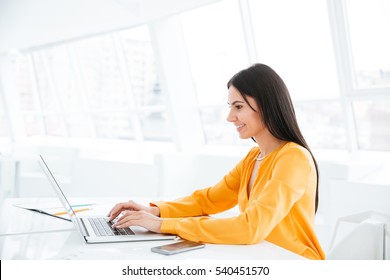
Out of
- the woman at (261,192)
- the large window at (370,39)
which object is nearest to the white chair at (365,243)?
the woman at (261,192)

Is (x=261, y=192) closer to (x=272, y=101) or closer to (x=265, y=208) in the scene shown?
(x=265, y=208)

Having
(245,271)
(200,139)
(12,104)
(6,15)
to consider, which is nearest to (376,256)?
(245,271)

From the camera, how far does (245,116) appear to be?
67.1 inches

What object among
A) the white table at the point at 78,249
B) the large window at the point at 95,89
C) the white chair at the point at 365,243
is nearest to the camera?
the white table at the point at 78,249

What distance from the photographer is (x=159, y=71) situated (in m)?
5.25

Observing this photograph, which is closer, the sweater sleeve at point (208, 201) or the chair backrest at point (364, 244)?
the sweater sleeve at point (208, 201)

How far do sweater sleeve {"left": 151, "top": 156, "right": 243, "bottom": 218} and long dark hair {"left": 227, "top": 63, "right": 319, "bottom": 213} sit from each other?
0.29 m

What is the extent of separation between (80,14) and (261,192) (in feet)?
12.8

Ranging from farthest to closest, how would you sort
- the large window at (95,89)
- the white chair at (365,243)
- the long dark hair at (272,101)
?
the large window at (95,89) → the white chair at (365,243) → the long dark hair at (272,101)

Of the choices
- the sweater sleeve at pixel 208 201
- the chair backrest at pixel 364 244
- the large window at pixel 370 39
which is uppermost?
the large window at pixel 370 39

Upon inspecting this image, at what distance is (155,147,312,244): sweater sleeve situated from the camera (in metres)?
1.39

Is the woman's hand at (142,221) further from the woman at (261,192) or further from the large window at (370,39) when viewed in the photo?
the large window at (370,39)

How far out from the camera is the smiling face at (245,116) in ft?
5.56

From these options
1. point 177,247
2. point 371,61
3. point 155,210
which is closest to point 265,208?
point 177,247
